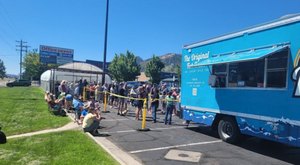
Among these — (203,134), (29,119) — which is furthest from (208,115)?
(29,119)

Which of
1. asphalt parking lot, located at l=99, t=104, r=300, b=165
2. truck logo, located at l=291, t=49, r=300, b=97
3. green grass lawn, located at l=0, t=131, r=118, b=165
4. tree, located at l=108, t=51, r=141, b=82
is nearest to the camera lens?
green grass lawn, located at l=0, t=131, r=118, b=165

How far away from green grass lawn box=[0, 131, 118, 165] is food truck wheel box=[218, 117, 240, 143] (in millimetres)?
4078

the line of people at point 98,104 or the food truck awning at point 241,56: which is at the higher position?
the food truck awning at point 241,56

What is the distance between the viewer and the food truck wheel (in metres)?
9.52

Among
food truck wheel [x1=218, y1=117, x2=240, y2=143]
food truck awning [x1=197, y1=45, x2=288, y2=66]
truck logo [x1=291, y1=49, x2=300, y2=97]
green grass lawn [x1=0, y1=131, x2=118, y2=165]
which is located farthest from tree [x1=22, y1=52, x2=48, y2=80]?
truck logo [x1=291, y1=49, x2=300, y2=97]

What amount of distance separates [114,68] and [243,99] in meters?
59.0

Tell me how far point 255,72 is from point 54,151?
5851mm

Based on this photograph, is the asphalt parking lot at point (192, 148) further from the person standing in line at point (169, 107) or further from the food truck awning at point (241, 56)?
the food truck awning at point (241, 56)

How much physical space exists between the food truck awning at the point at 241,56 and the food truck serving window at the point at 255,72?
0.42ft

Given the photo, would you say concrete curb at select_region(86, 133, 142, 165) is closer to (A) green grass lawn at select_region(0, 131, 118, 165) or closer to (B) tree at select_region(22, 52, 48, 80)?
(A) green grass lawn at select_region(0, 131, 118, 165)

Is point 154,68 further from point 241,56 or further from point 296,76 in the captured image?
point 296,76

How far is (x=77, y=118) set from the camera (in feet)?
44.0

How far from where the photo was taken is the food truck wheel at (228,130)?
9516mm

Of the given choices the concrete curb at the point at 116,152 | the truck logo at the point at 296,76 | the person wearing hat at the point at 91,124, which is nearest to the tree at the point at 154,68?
the person wearing hat at the point at 91,124
